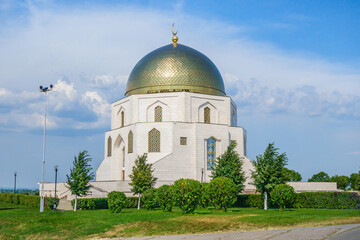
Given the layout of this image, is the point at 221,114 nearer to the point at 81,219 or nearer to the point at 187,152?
the point at 187,152

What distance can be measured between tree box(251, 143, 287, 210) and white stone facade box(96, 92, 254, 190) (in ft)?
29.4

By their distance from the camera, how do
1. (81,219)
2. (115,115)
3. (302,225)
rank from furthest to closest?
(115,115) → (81,219) → (302,225)

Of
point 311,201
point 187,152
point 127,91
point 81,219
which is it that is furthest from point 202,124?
point 81,219

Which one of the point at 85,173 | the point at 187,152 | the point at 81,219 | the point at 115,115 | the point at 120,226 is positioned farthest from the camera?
the point at 115,115

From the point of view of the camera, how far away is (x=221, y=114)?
132 ft

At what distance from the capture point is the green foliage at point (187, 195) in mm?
20344

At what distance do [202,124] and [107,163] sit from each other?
11.0 meters

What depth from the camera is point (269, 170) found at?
2630 centimetres

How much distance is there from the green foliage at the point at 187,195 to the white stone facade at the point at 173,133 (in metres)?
14.3

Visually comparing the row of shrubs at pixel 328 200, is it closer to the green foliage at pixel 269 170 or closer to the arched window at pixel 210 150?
the green foliage at pixel 269 170

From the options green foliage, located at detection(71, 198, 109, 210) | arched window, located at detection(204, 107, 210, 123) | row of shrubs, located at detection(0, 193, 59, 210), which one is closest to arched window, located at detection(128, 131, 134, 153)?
arched window, located at detection(204, 107, 210, 123)

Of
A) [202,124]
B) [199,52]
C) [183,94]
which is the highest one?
[199,52]

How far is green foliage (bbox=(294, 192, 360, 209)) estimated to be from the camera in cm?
2692

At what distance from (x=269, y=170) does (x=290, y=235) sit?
13241mm
